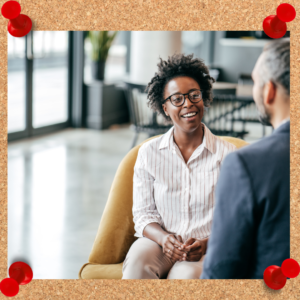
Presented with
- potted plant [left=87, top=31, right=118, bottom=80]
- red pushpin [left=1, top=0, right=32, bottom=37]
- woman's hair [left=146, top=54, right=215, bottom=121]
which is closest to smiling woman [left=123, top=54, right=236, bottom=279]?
woman's hair [left=146, top=54, right=215, bottom=121]

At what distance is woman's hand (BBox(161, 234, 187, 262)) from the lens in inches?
47.7

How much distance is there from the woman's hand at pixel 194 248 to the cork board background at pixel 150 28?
0.14 m

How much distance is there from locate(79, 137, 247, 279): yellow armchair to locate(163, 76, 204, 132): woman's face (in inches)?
8.9

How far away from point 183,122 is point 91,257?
0.51 m

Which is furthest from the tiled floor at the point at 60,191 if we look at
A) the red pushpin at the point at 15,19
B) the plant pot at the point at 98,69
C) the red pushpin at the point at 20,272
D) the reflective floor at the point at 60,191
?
the plant pot at the point at 98,69

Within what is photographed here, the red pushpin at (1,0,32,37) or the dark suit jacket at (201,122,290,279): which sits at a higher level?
the red pushpin at (1,0,32,37)

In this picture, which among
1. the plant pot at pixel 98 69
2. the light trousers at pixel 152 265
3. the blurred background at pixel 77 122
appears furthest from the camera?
the plant pot at pixel 98 69

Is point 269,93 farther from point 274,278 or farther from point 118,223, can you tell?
point 118,223

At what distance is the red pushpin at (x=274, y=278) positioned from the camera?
3.25 feet

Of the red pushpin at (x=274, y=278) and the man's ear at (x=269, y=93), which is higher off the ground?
the man's ear at (x=269, y=93)

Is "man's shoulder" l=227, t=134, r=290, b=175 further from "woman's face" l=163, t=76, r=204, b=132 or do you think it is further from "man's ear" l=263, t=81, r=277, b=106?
"woman's face" l=163, t=76, r=204, b=132

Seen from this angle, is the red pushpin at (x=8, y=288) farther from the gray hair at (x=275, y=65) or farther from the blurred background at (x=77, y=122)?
the gray hair at (x=275, y=65)

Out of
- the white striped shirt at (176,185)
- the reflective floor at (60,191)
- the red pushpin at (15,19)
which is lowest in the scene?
the reflective floor at (60,191)

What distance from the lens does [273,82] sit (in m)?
0.90
